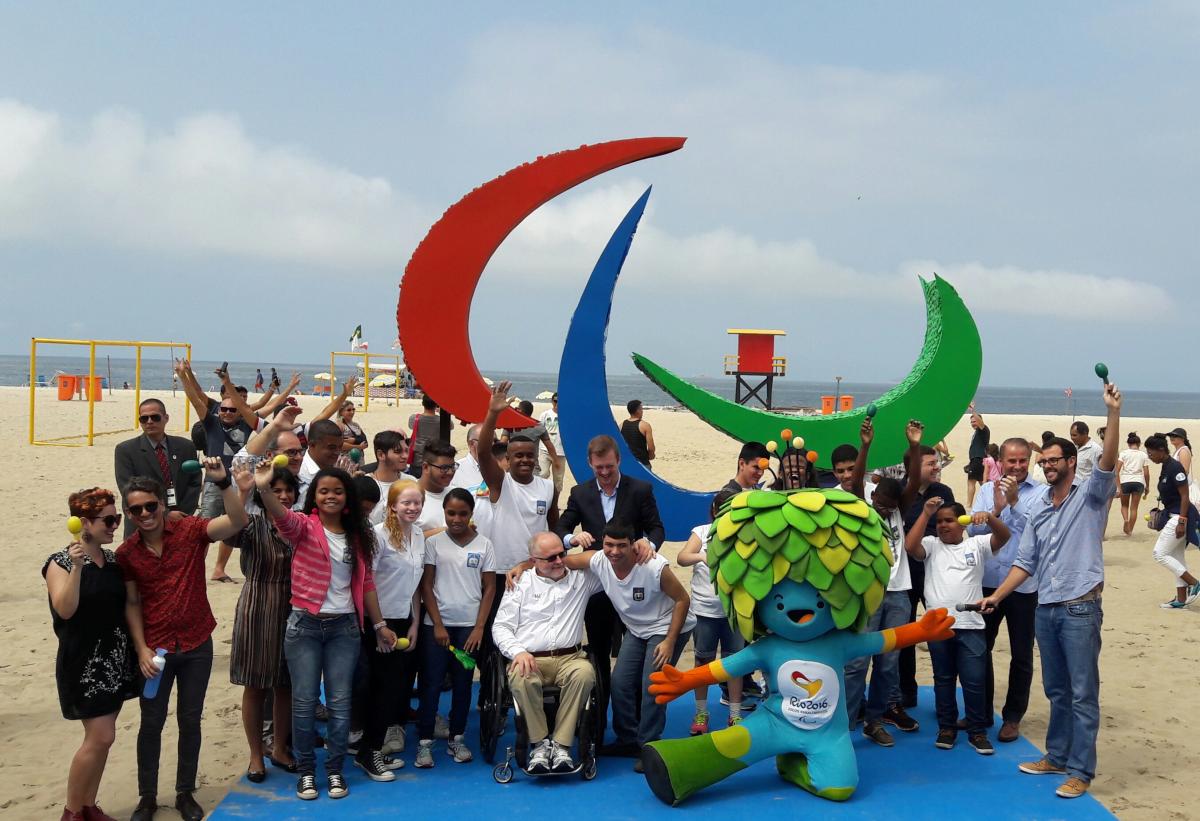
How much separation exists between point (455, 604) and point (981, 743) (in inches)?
119

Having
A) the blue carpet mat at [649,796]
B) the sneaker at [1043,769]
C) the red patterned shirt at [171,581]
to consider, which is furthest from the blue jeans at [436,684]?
the sneaker at [1043,769]

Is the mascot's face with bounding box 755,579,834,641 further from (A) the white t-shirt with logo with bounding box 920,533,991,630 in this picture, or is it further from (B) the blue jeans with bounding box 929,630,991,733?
(A) the white t-shirt with logo with bounding box 920,533,991,630

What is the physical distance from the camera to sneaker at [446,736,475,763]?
531cm

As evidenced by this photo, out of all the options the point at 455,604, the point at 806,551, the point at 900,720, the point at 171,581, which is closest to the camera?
the point at 171,581

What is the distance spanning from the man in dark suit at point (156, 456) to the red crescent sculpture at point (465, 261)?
1789 millimetres

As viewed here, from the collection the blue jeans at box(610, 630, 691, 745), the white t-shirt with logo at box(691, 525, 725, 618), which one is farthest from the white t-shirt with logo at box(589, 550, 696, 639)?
the white t-shirt with logo at box(691, 525, 725, 618)

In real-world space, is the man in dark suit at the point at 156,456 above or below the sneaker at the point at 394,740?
above

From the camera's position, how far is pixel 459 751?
17.5ft

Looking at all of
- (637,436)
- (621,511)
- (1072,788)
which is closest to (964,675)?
(1072,788)

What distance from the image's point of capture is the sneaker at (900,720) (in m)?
5.89

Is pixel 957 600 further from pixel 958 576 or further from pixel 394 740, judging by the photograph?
pixel 394 740

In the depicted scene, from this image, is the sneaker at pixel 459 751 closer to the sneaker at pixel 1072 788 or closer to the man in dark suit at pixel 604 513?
the man in dark suit at pixel 604 513

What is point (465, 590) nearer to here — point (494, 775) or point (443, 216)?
point (494, 775)

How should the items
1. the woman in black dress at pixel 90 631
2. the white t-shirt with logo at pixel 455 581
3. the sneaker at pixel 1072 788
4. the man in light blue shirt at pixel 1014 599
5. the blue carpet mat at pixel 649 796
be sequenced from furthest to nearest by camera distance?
the man in light blue shirt at pixel 1014 599 → the white t-shirt with logo at pixel 455 581 → the sneaker at pixel 1072 788 → the blue carpet mat at pixel 649 796 → the woman in black dress at pixel 90 631
